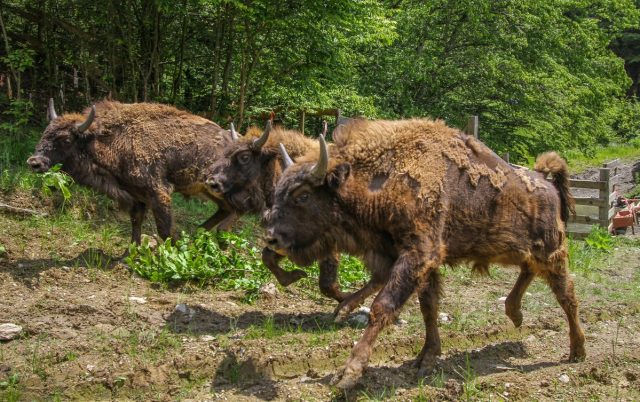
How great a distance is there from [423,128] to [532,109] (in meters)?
12.9

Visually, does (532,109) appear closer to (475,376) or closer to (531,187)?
(531,187)

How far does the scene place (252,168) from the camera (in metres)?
9.15

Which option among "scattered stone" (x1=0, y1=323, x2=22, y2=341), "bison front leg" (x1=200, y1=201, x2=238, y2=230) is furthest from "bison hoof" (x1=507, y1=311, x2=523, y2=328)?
"scattered stone" (x1=0, y1=323, x2=22, y2=341)

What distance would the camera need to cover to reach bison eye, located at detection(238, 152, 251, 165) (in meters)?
9.09

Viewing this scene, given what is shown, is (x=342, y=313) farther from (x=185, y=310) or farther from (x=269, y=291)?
(x=185, y=310)

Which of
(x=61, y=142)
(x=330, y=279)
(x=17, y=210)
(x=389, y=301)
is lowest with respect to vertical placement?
(x=330, y=279)

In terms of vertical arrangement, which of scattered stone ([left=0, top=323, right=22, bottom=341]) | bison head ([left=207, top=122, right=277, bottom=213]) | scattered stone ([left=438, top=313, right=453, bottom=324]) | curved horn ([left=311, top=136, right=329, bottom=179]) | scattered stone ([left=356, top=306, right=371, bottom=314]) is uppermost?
curved horn ([left=311, top=136, right=329, bottom=179])

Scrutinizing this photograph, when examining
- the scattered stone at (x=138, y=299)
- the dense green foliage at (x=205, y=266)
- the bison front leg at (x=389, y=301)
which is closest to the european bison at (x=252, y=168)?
the dense green foliage at (x=205, y=266)

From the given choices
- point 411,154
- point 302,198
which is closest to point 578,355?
point 411,154

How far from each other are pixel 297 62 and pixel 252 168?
4293 mm

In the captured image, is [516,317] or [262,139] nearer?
[516,317]

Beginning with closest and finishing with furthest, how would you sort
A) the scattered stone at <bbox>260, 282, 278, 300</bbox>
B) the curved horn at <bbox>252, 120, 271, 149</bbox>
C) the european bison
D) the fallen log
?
the scattered stone at <bbox>260, 282, 278, 300</bbox>
the curved horn at <bbox>252, 120, 271, 149</bbox>
the european bison
the fallen log

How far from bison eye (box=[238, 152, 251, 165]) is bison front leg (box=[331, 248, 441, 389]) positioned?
3.56 metres

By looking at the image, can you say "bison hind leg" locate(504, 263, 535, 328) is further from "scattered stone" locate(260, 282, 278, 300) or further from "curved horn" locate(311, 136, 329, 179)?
"scattered stone" locate(260, 282, 278, 300)
